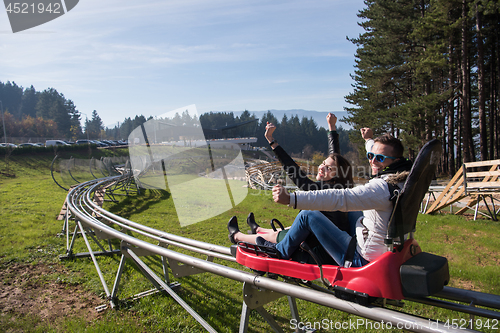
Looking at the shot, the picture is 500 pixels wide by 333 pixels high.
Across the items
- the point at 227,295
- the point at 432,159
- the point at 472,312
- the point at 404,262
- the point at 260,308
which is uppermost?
the point at 432,159

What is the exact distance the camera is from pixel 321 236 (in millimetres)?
2672

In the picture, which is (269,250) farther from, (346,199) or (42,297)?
(42,297)

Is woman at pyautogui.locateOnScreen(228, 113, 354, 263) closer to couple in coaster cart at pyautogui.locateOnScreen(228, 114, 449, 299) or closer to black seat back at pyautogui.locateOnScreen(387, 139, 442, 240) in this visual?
couple in coaster cart at pyautogui.locateOnScreen(228, 114, 449, 299)

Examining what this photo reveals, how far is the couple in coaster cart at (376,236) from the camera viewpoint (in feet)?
7.07

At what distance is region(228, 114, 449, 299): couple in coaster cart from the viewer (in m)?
2.15

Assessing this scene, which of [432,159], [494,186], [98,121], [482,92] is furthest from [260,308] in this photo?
[98,121]

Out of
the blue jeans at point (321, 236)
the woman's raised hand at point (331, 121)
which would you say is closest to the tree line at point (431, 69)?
the woman's raised hand at point (331, 121)

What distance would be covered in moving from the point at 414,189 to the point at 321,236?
0.88 meters

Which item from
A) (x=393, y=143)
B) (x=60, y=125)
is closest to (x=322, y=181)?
(x=393, y=143)

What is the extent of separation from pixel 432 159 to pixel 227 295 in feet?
12.4

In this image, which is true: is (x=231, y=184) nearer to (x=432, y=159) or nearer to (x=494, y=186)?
(x=432, y=159)

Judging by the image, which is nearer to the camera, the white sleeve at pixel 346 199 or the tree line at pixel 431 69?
the white sleeve at pixel 346 199

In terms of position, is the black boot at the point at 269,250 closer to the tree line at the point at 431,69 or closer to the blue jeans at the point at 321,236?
the blue jeans at the point at 321,236

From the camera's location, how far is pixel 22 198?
14812 mm
